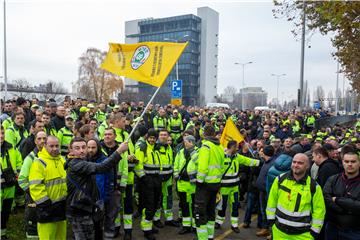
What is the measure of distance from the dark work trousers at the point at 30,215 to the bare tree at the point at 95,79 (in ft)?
194

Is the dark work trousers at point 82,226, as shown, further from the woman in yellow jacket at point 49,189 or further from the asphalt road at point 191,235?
the asphalt road at point 191,235

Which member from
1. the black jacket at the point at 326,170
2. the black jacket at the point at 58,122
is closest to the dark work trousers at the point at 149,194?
the black jacket at the point at 326,170

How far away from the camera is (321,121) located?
84.7 feet

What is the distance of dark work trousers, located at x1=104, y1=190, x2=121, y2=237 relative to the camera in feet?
20.1

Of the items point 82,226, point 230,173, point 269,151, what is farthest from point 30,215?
point 269,151

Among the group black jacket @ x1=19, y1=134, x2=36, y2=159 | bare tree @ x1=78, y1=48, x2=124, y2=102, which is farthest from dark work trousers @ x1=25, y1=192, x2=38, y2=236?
bare tree @ x1=78, y1=48, x2=124, y2=102

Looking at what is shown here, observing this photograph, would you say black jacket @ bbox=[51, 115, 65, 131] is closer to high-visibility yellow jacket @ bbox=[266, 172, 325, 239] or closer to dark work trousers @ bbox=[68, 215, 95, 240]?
dark work trousers @ bbox=[68, 215, 95, 240]

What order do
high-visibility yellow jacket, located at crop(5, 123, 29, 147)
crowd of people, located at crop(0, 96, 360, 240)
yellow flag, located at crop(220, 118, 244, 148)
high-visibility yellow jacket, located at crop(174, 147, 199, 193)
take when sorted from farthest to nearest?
yellow flag, located at crop(220, 118, 244, 148)
high-visibility yellow jacket, located at crop(5, 123, 29, 147)
high-visibility yellow jacket, located at crop(174, 147, 199, 193)
crowd of people, located at crop(0, 96, 360, 240)

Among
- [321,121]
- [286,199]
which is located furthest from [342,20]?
[321,121]

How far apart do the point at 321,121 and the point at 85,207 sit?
23917 millimetres

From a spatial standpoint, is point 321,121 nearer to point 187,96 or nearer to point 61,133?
point 61,133

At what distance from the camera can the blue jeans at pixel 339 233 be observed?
15.0 ft

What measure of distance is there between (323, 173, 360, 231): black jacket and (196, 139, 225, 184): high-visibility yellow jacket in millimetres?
2009

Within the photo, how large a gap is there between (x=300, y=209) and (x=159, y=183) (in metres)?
3.20
